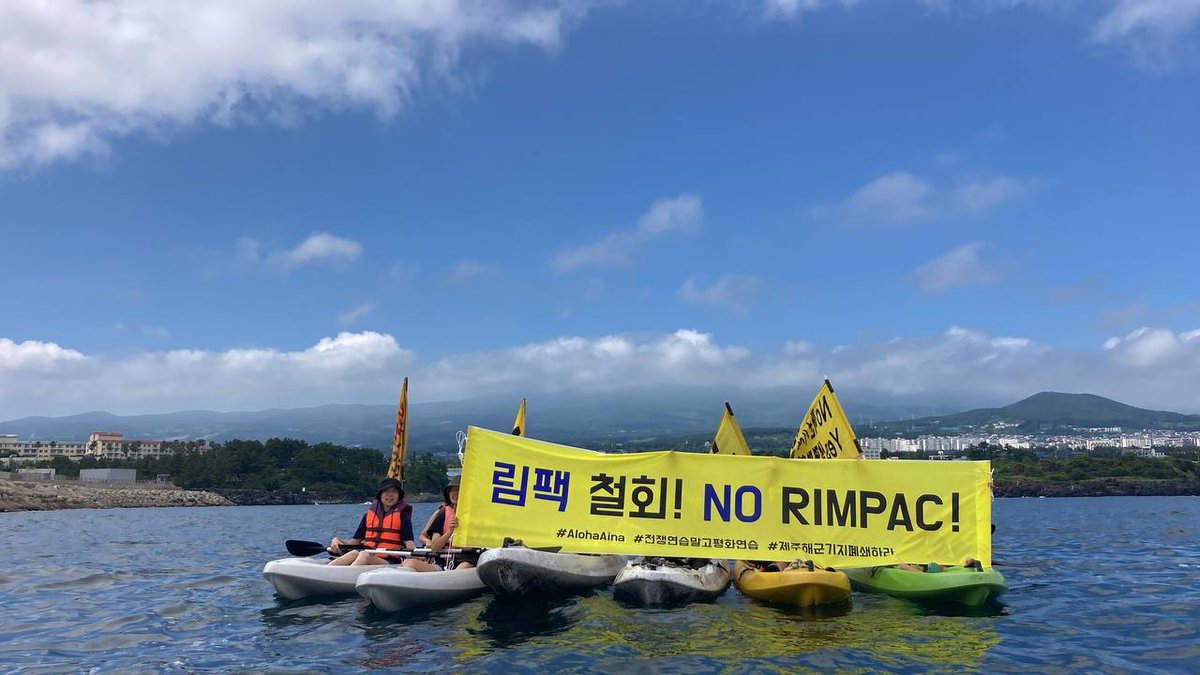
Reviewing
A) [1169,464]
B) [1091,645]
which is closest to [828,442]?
[1091,645]

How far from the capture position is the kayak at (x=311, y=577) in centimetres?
1709

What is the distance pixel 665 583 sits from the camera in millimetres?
16859

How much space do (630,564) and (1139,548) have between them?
A: 25.4 m

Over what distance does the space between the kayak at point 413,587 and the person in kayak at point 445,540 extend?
1.46 ft

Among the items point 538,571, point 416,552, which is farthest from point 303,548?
point 538,571

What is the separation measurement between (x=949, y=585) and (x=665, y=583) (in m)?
6.02

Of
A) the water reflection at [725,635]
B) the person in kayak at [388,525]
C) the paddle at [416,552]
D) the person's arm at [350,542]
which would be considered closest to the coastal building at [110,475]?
the person's arm at [350,542]

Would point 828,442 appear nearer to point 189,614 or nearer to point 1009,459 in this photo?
point 189,614

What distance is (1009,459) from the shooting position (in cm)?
17825

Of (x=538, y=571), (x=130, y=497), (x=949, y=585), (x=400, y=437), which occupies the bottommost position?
(x=130, y=497)

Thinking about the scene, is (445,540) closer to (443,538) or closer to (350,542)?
(443,538)

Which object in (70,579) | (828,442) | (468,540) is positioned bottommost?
(70,579)

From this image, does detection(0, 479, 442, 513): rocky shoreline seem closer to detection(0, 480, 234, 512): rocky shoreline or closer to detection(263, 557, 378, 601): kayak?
detection(0, 480, 234, 512): rocky shoreline

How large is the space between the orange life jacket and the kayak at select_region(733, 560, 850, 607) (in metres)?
8.35
